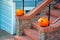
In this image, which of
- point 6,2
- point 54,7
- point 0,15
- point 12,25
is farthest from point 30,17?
point 0,15

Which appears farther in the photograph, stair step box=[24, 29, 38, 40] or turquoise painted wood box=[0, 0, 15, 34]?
turquoise painted wood box=[0, 0, 15, 34]

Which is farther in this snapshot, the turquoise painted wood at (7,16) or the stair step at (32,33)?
the turquoise painted wood at (7,16)

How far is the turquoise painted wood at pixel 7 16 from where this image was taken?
675 centimetres

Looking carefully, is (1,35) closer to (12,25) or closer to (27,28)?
(12,25)

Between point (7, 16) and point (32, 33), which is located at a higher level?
point (7, 16)

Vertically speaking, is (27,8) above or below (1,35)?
above

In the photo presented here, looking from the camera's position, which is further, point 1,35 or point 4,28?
point 4,28

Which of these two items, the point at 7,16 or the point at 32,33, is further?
the point at 7,16

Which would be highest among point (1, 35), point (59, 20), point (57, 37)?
point (59, 20)

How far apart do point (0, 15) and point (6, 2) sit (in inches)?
29.1

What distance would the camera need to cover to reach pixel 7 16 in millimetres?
7176

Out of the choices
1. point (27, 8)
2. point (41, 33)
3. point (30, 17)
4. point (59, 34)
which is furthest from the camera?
point (27, 8)

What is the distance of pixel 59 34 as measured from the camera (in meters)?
3.89

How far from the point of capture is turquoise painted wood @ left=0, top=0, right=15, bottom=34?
6750 mm
